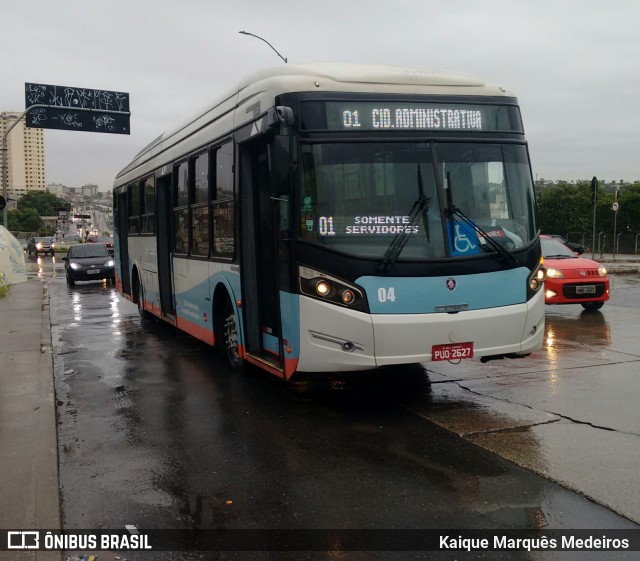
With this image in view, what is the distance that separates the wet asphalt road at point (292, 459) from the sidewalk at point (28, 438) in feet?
0.47

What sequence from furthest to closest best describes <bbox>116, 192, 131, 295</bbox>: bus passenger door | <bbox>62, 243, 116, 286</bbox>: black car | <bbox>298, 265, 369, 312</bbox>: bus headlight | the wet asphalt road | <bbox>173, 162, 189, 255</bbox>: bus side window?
<bbox>62, 243, 116, 286</bbox>: black car → <bbox>116, 192, 131, 295</bbox>: bus passenger door → <bbox>173, 162, 189, 255</bbox>: bus side window → <bbox>298, 265, 369, 312</bbox>: bus headlight → the wet asphalt road

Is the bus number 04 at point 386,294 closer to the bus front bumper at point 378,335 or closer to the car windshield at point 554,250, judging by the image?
the bus front bumper at point 378,335

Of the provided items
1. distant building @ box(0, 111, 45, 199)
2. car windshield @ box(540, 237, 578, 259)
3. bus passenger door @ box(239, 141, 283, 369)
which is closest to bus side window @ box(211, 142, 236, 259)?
bus passenger door @ box(239, 141, 283, 369)

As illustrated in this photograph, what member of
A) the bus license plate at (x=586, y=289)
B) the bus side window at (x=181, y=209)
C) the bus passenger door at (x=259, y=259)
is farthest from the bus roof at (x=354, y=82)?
the bus license plate at (x=586, y=289)

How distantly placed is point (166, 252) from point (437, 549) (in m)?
8.20

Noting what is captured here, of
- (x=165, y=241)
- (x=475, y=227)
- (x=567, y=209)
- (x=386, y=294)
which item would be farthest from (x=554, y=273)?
(x=567, y=209)

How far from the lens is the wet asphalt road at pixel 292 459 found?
14.3 ft

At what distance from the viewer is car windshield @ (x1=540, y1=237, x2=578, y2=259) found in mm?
14812

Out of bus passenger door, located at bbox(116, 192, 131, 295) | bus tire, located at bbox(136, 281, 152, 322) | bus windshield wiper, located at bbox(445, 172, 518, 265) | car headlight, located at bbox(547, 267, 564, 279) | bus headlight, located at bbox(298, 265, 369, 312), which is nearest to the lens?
bus headlight, located at bbox(298, 265, 369, 312)

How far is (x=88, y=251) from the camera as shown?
2766 cm

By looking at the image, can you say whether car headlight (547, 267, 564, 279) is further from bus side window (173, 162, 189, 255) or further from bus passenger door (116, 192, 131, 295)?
bus passenger door (116, 192, 131, 295)

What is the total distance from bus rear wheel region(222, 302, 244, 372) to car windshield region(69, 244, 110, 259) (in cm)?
1983

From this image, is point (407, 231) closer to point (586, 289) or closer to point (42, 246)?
point (586, 289)

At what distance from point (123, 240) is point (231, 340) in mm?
7784
